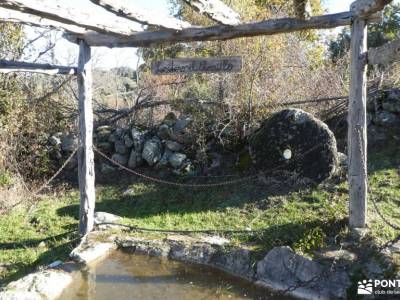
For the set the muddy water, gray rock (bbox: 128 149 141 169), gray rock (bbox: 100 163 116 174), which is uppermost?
gray rock (bbox: 128 149 141 169)

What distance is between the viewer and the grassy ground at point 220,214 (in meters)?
6.25

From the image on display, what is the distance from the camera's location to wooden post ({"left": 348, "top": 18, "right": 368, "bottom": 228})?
5.86 m

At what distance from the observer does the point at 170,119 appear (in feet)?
33.6

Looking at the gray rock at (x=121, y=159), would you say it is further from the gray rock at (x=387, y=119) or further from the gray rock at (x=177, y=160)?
the gray rock at (x=387, y=119)

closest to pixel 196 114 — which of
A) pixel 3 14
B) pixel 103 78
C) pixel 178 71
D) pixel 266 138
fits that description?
pixel 266 138

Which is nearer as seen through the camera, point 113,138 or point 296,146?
point 296,146

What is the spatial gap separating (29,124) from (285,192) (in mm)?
6201

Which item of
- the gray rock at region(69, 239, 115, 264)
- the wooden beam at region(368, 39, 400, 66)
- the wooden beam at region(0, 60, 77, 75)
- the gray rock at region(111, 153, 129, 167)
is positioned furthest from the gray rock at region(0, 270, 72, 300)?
the wooden beam at region(368, 39, 400, 66)

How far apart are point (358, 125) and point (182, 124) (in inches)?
183

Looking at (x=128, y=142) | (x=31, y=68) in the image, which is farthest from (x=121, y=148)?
(x=31, y=68)

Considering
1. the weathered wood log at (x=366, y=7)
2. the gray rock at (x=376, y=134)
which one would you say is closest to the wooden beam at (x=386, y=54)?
the weathered wood log at (x=366, y=7)

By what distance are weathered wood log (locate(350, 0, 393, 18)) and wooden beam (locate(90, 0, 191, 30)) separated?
7.75 ft

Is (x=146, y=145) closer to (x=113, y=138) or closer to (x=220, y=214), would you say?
(x=113, y=138)

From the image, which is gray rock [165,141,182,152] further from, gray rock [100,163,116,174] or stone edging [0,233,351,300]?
stone edging [0,233,351,300]
